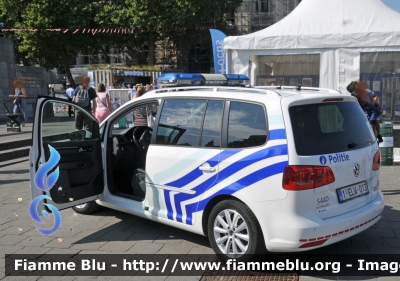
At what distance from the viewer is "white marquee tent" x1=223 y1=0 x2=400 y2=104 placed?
11469 mm

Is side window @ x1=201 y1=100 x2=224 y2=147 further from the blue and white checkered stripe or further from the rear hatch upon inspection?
the rear hatch

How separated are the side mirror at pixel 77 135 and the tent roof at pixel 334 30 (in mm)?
7294

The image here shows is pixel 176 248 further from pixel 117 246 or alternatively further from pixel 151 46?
pixel 151 46

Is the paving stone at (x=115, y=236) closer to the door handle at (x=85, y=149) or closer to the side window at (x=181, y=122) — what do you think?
the door handle at (x=85, y=149)

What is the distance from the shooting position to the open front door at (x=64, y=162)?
4855mm

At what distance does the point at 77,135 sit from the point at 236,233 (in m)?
2.48

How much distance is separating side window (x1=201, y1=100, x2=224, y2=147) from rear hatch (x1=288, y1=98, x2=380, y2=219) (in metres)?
0.77

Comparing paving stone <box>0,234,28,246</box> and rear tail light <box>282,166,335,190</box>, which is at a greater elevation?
rear tail light <box>282,166,335,190</box>

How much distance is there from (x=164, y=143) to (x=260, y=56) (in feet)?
26.9

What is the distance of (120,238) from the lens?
5.25m

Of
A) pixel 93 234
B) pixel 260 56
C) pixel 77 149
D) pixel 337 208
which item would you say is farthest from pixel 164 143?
pixel 260 56

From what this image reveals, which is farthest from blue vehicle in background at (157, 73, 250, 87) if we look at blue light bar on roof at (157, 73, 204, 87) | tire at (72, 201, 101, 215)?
tire at (72, 201, 101, 215)

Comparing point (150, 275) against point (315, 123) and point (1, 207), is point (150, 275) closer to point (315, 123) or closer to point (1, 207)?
point (315, 123)

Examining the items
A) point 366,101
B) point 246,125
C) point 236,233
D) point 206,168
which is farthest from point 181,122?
point 366,101
